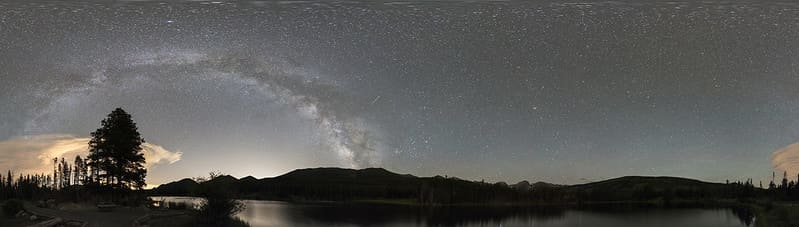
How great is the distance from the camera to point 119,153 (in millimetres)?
35719

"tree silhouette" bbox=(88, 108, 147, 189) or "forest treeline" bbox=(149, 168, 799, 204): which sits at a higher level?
"tree silhouette" bbox=(88, 108, 147, 189)

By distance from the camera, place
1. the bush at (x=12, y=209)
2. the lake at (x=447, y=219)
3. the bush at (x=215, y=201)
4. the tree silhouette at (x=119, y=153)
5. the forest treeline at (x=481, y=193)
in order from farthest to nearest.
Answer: the forest treeline at (x=481, y=193)
the lake at (x=447, y=219)
the tree silhouette at (x=119, y=153)
the bush at (x=215, y=201)
the bush at (x=12, y=209)

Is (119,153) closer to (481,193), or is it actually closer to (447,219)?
(447,219)

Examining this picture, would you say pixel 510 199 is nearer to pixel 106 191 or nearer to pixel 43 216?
pixel 106 191

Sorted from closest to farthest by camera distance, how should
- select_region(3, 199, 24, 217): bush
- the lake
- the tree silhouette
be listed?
select_region(3, 199, 24, 217): bush → the tree silhouette → the lake

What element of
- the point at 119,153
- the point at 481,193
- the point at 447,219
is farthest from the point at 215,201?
the point at 481,193

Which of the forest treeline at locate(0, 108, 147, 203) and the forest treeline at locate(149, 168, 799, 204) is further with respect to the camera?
the forest treeline at locate(149, 168, 799, 204)

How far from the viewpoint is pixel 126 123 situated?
36344mm

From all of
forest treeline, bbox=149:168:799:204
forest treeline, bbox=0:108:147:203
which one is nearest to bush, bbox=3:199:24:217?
forest treeline, bbox=0:108:147:203

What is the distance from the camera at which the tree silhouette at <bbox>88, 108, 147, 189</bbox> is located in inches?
1396

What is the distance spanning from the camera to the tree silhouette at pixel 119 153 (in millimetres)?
35469

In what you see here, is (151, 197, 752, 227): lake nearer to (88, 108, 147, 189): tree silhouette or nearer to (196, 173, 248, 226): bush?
(196, 173, 248, 226): bush

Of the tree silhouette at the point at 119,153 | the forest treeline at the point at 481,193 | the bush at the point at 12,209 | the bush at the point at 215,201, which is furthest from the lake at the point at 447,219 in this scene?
the forest treeline at the point at 481,193

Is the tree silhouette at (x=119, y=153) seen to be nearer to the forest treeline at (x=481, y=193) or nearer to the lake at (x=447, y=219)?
the lake at (x=447, y=219)
